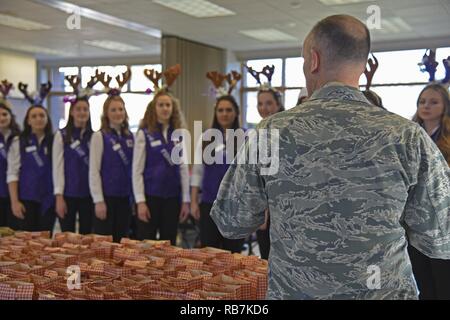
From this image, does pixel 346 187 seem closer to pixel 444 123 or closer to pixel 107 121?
pixel 444 123

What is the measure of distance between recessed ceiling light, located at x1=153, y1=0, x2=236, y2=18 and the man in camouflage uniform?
551 centimetres

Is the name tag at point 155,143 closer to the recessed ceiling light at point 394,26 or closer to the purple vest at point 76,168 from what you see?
the purple vest at point 76,168

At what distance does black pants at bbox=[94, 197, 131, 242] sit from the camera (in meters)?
3.80

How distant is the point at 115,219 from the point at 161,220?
0.39 meters

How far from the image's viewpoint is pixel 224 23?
7660mm

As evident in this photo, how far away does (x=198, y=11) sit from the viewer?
699 centimetres

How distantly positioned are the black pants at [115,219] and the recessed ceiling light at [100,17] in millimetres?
3529

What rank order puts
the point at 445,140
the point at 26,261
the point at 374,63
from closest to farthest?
1. the point at 26,261
2. the point at 445,140
3. the point at 374,63

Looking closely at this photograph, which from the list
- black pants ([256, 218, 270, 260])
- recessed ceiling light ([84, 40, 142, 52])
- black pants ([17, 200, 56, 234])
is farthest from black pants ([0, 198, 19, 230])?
recessed ceiling light ([84, 40, 142, 52])

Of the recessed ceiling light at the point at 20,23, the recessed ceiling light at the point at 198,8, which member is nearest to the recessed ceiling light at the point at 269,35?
the recessed ceiling light at the point at 198,8

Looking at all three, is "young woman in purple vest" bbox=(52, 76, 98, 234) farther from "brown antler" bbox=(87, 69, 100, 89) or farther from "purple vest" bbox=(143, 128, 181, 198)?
"purple vest" bbox=(143, 128, 181, 198)
